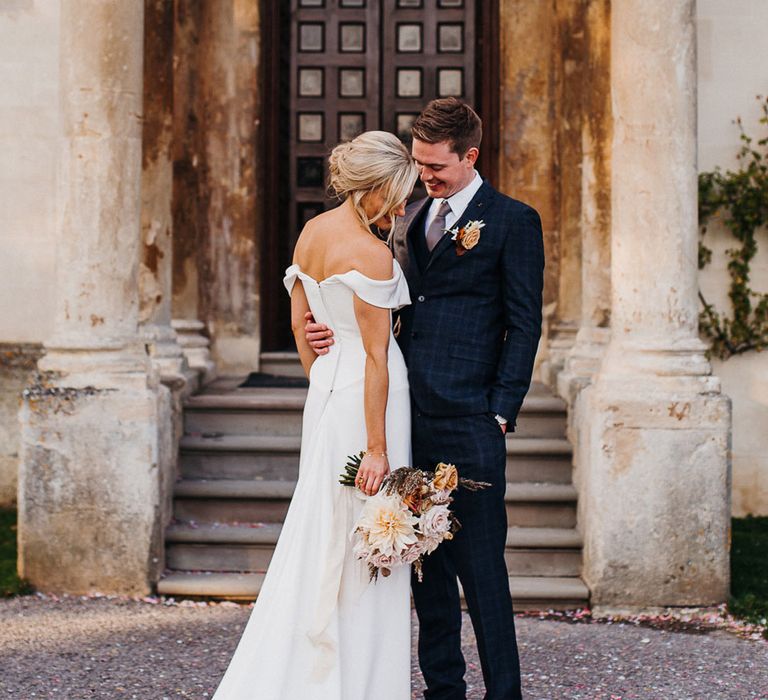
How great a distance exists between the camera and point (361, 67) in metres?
8.59

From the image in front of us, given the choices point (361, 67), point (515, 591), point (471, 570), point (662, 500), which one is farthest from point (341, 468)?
point (361, 67)

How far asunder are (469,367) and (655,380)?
8.28ft

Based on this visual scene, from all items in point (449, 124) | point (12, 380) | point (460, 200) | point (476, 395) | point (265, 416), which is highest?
point (449, 124)

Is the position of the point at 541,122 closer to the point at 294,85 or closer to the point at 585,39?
the point at 585,39

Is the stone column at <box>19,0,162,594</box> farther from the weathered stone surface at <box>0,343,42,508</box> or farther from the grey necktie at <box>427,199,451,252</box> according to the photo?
the grey necktie at <box>427,199,451,252</box>

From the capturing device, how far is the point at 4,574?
6293 mm

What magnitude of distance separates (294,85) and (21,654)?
4.96 metres

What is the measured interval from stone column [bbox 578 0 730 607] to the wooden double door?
2.49 meters

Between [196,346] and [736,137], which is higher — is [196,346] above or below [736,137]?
below

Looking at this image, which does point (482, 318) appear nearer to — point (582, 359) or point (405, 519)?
point (405, 519)

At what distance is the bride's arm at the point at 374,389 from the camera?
12.0 feet

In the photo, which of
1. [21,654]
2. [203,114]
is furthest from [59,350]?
[203,114]

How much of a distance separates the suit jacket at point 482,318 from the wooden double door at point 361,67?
4.77 m

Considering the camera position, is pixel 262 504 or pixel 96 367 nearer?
pixel 96 367
